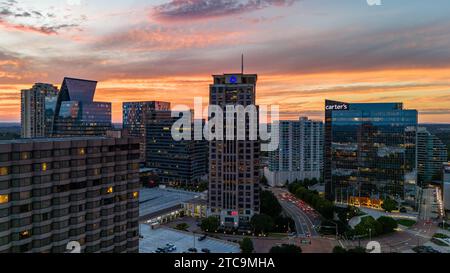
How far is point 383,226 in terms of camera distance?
27250 millimetres

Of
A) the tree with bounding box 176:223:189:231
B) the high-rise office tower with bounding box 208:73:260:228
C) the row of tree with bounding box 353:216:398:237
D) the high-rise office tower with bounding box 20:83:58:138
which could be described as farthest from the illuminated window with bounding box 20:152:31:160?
the high-rise office tower with bounding box 20:83:58:138

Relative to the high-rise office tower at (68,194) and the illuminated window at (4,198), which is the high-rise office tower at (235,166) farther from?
the illuminated window at (4,198)

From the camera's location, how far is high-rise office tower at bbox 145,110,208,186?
51.5m

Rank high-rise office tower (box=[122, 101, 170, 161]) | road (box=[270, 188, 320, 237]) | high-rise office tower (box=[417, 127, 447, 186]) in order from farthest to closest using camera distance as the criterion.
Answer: high-rise office tower (box=[122, 101, 170, 161])
high-rise office tower (box=[417, 127, 447, 186])
road (box=[270, 188, 320, 237])

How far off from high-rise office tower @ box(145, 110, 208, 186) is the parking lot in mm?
24715

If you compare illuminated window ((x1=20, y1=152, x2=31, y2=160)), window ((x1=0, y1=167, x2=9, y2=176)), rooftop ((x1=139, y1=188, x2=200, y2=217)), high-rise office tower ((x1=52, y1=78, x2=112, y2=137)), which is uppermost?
high-rise office tower ((x1=52, y1=78, x2=112, y2=137))

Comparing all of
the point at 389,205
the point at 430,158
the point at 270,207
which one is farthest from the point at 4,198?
the point at 430,158

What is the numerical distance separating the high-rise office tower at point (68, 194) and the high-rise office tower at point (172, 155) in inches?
1340

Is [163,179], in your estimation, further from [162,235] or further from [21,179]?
[21,179]

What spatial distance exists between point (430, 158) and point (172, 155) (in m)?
41.7

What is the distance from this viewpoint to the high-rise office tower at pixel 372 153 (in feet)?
116

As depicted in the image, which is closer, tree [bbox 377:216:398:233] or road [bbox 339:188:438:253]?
road [bbox 339:188:438:253]

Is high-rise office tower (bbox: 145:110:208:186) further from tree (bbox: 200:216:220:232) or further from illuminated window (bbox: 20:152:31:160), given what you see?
illuminated window (bbox: 20:152:31:160)

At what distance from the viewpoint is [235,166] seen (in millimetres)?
31672
